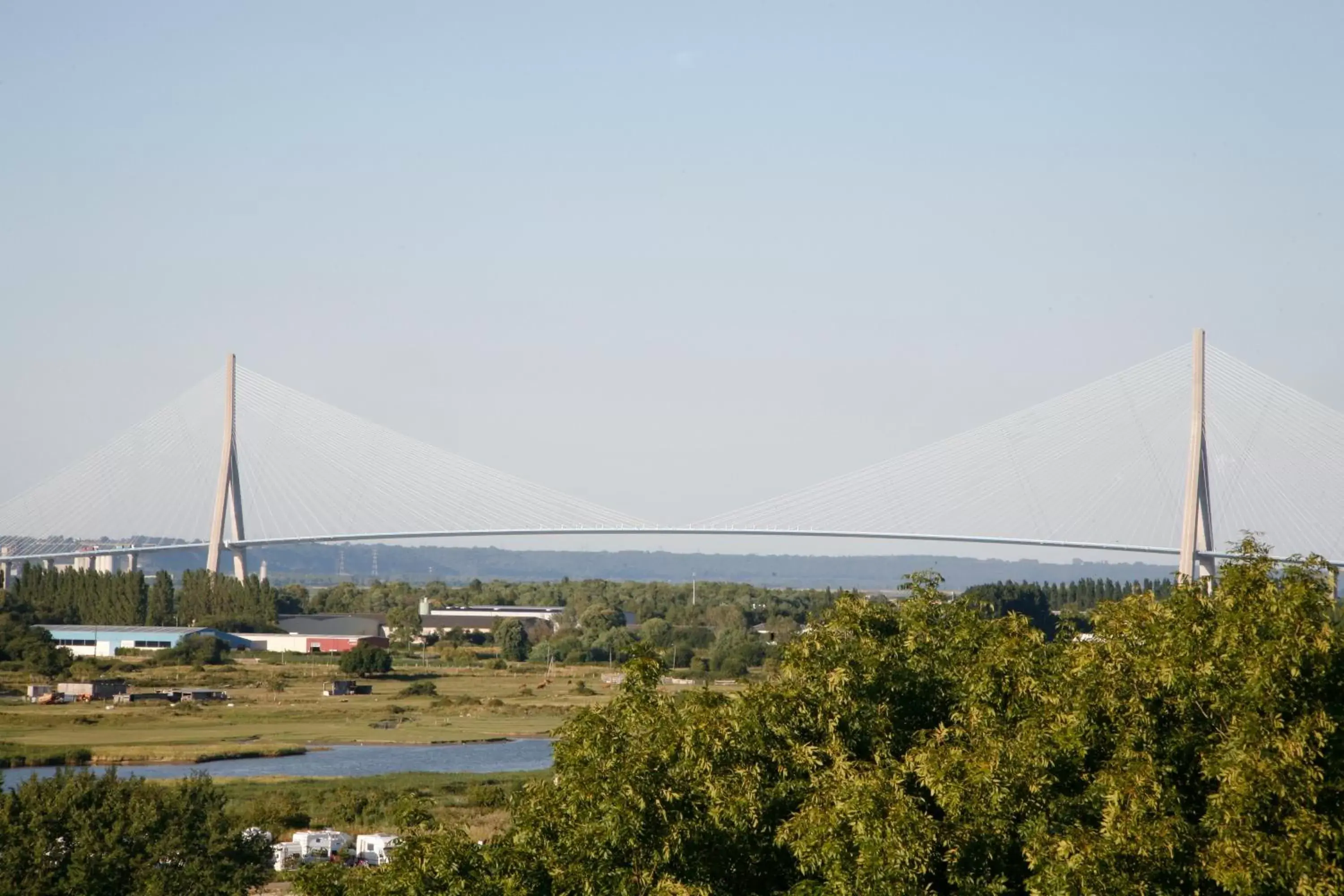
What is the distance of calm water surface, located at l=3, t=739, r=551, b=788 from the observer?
66.6 feet

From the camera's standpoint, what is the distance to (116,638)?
40.4 metres

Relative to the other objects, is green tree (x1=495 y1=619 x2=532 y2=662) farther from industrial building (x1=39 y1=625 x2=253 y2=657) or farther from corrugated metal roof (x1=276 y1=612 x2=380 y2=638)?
industrial building (x1=39 y1=625 x2=253 y2=657)

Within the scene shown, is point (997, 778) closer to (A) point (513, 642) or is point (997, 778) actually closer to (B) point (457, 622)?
(A) point (513, 642)

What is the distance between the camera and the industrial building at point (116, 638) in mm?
39375

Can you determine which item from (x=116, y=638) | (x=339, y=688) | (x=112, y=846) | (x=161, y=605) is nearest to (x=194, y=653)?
(x=116, y=638)

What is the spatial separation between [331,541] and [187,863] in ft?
117

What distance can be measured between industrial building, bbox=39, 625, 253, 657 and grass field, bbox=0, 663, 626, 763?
3792mm

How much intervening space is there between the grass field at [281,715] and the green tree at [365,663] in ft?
1.26

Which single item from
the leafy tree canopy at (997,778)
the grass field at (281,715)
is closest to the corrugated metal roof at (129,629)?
the grass field at (281,715)

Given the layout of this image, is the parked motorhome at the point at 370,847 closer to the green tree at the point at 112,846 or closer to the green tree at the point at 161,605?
the green tree at the point at 112,846

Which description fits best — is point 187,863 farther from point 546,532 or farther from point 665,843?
point 546,532

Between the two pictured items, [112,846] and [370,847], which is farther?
[370,847]

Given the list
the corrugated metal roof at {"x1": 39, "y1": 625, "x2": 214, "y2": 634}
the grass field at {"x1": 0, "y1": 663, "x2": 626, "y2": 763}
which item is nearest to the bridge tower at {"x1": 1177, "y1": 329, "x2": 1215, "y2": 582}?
the grass field at {"x1": 0, "y1": 663, "x2": 626, "y2": 763}

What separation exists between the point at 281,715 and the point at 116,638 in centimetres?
1447
